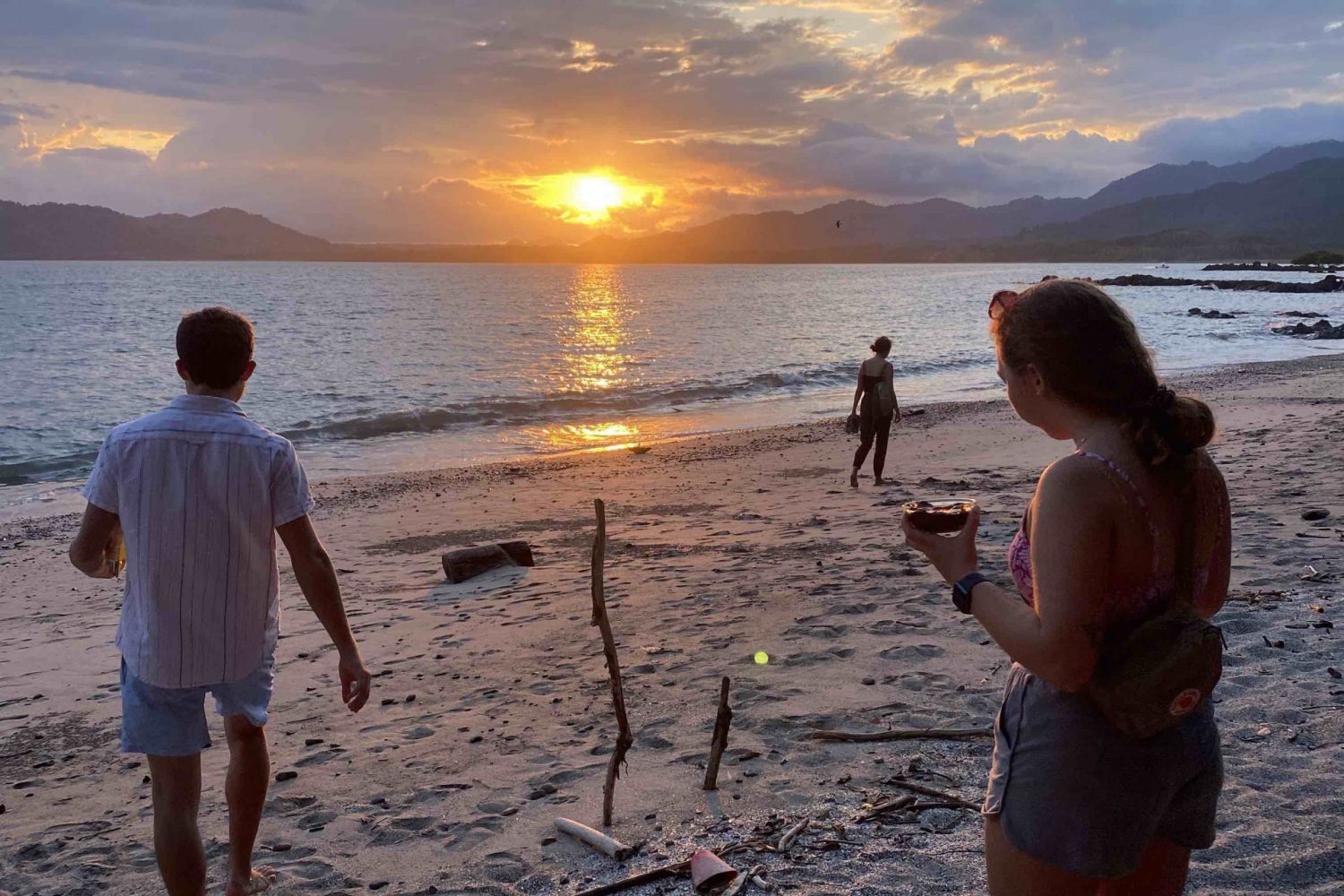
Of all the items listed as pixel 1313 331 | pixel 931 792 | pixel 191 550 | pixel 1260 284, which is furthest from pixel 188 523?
pixel 1260 284

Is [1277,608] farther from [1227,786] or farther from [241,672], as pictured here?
[241,672]

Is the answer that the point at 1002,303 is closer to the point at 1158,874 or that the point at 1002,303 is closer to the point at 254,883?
the point at 1158,874

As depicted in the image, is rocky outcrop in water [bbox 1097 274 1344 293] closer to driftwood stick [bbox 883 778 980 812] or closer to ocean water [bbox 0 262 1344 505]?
ocean water [bbox 0 262 1344 505]

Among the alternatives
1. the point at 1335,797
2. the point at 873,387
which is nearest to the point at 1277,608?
the point at 1335,797

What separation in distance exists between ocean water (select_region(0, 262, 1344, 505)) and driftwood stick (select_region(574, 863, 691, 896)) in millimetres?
→ 15779

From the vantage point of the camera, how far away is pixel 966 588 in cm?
208

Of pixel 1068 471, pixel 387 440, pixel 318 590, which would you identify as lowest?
pixel 387 440

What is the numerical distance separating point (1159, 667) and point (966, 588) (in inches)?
15.9

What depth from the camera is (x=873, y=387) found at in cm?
1283

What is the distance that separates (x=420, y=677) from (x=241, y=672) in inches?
129

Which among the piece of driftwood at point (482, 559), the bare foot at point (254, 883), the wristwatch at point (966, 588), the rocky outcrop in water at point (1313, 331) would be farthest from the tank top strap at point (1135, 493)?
the rocky outcrop in water at point (1313, 331)

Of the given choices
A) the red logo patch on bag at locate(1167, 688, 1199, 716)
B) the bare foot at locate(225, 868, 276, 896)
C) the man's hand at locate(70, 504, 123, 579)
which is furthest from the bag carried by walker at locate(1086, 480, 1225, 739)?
the bare foot at locate(225, 868, 276, 896)

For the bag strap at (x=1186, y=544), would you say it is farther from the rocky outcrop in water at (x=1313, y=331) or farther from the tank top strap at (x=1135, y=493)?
the rocky outcrop in water at (x=1313, y=331)

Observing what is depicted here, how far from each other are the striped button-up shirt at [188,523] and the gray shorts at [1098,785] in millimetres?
2412
